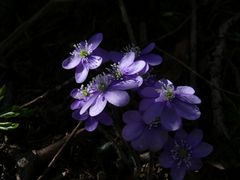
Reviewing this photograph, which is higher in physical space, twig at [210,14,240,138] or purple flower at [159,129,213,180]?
purple flower at [159,129,213,180]

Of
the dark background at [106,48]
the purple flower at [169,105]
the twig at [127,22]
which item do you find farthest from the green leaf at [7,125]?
the twig at [127,22]

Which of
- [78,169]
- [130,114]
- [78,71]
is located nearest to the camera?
[130,114]

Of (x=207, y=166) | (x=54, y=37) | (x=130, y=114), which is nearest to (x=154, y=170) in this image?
(x=207, y=166)

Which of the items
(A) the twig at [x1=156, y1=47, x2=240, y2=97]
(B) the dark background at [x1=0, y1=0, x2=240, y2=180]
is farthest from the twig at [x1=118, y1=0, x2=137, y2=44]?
(A) the twig at [x1=156, y1=47, x2=240, y2=97]

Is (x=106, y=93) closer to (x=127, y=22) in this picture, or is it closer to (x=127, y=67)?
(x=127, y=67)

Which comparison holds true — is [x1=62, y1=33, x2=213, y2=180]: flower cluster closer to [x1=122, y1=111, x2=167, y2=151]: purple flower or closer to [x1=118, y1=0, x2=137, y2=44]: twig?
[x1=122, y1=111, x2=167, y2=151]: purple flower

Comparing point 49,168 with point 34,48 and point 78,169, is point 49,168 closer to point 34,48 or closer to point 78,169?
point 78,169

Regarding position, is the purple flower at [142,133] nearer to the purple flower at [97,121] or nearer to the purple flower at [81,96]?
the purple flower at [97,121]
